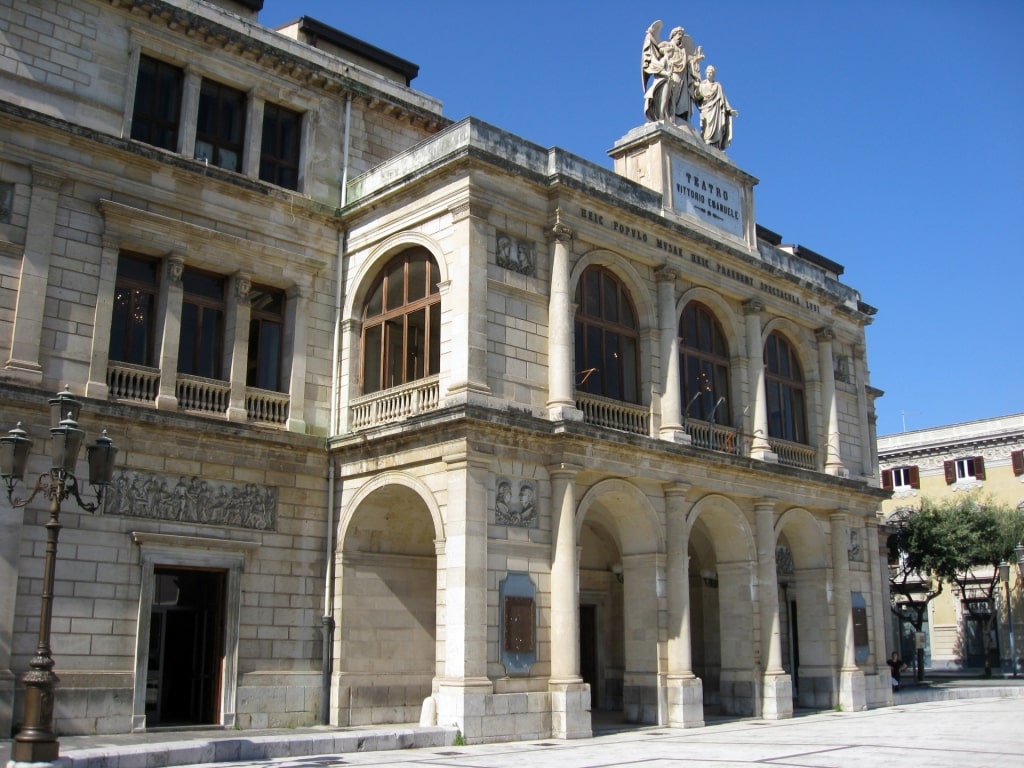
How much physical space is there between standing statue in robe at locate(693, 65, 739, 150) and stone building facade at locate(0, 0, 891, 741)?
5.81ft

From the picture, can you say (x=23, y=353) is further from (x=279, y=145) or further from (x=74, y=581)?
(x=279, y=145)

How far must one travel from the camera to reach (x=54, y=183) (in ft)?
61.1

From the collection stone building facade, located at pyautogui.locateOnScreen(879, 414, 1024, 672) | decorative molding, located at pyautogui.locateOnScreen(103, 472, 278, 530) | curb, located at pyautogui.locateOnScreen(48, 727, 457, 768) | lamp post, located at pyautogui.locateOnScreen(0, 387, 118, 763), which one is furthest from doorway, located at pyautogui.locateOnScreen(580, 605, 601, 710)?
stone building facade, located at pyautogui.locateOnScreen(879, 414, 1024, 672)

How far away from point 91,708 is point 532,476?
863cm

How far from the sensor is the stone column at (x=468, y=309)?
754 inches

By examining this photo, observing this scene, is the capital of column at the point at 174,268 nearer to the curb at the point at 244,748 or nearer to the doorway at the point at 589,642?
the curb at the point at 244,748

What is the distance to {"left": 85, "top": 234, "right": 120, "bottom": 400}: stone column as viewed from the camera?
18.6 metres

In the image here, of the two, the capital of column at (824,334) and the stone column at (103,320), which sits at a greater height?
the capital of column at (824,334)

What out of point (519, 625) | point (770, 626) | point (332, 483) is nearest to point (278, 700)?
point (332, 483)

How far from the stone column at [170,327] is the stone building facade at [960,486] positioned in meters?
36.6

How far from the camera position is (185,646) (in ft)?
64.6

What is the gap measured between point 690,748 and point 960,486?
3915cm

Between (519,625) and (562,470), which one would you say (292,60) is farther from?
(519,625)

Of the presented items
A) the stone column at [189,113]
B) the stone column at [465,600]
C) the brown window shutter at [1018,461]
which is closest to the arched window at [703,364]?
the stone column at [465,600]
